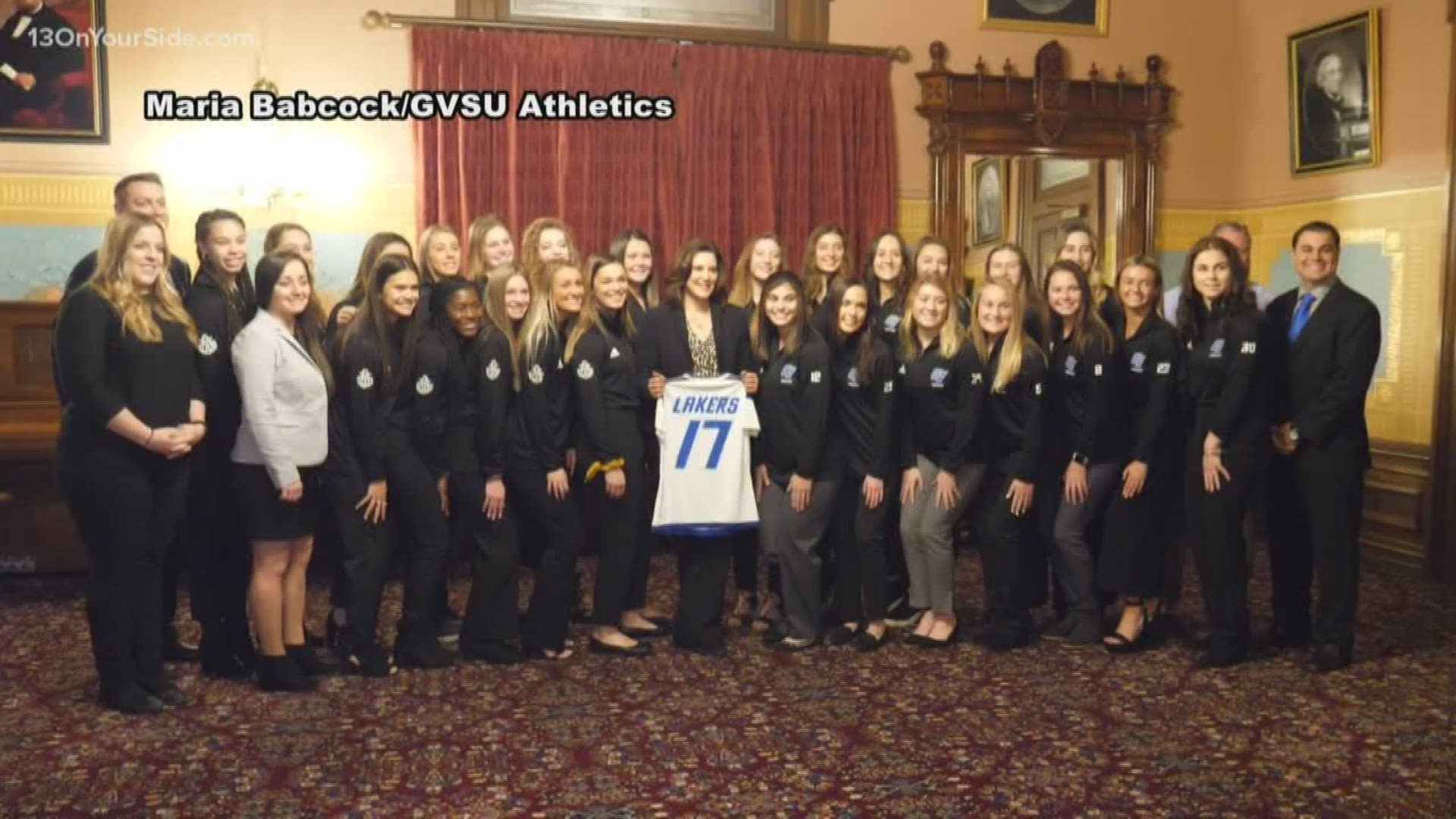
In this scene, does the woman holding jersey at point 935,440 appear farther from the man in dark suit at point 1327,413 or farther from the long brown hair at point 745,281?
the man in dark suit at point 1327,413

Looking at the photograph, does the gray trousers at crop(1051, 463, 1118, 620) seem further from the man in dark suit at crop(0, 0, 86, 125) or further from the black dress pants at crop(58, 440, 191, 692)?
the man in dark suit at crop(0, 0, 86, 125)

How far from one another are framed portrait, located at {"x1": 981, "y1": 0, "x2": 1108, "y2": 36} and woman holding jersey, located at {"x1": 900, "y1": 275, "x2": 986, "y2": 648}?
3.61 meters

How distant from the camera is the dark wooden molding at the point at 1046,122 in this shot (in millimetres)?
7621

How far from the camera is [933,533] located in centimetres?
473

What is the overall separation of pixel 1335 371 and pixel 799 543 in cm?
208

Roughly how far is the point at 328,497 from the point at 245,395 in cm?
53

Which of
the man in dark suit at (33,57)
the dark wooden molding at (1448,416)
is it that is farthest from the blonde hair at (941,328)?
the man in dark suit at (33,57)

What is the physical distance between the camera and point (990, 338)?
479cm

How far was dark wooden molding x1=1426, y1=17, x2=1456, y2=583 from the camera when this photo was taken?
6.24 meters

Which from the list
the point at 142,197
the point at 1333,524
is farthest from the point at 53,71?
the point at 1333,524

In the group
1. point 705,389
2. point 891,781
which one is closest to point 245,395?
point 705,389

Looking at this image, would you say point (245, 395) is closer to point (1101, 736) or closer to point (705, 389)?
point (705, 389)

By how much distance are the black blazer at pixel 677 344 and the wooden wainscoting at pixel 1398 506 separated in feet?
13.2
